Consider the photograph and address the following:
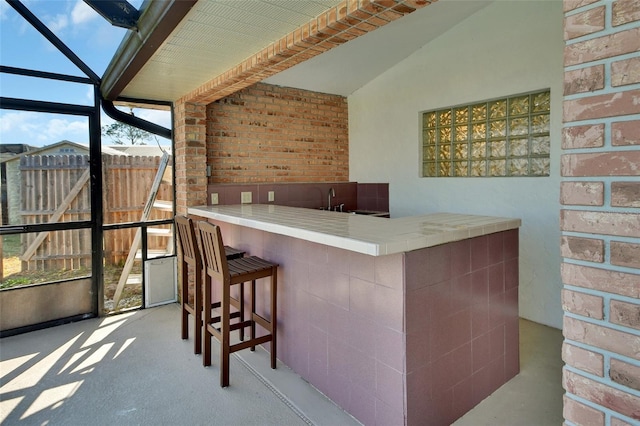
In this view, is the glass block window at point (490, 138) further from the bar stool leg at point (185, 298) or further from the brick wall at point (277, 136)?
the bar stool leg at point (185, 298)

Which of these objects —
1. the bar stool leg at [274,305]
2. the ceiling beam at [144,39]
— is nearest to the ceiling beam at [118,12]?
the ceiling beam at [144,39]

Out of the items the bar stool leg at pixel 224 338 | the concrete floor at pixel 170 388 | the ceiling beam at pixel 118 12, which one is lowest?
the concrete floor at pixel 170 388

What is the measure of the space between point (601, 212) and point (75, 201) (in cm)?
398

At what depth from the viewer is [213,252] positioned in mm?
2420

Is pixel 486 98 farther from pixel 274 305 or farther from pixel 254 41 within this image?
pixel 274 305

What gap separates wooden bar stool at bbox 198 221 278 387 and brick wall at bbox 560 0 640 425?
1.87 metres

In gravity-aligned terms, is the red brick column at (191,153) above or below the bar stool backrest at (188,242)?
above

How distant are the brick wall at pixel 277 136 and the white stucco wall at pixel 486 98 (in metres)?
0.51

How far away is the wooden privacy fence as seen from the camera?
3303 millimetres

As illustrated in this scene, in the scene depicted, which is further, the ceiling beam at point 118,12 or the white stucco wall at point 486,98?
the white stucco wall at point 486,98

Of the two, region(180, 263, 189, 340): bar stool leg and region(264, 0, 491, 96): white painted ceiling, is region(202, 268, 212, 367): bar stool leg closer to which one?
region(180, 263, 189, 340): bar stool leg

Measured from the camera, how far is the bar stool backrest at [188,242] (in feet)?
9.09

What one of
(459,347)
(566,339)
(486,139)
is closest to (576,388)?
(566,339)

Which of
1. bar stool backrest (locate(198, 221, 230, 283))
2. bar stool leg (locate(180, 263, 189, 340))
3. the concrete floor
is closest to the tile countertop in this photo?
bar stool backrest (locate(198, 221, 230, 283))
